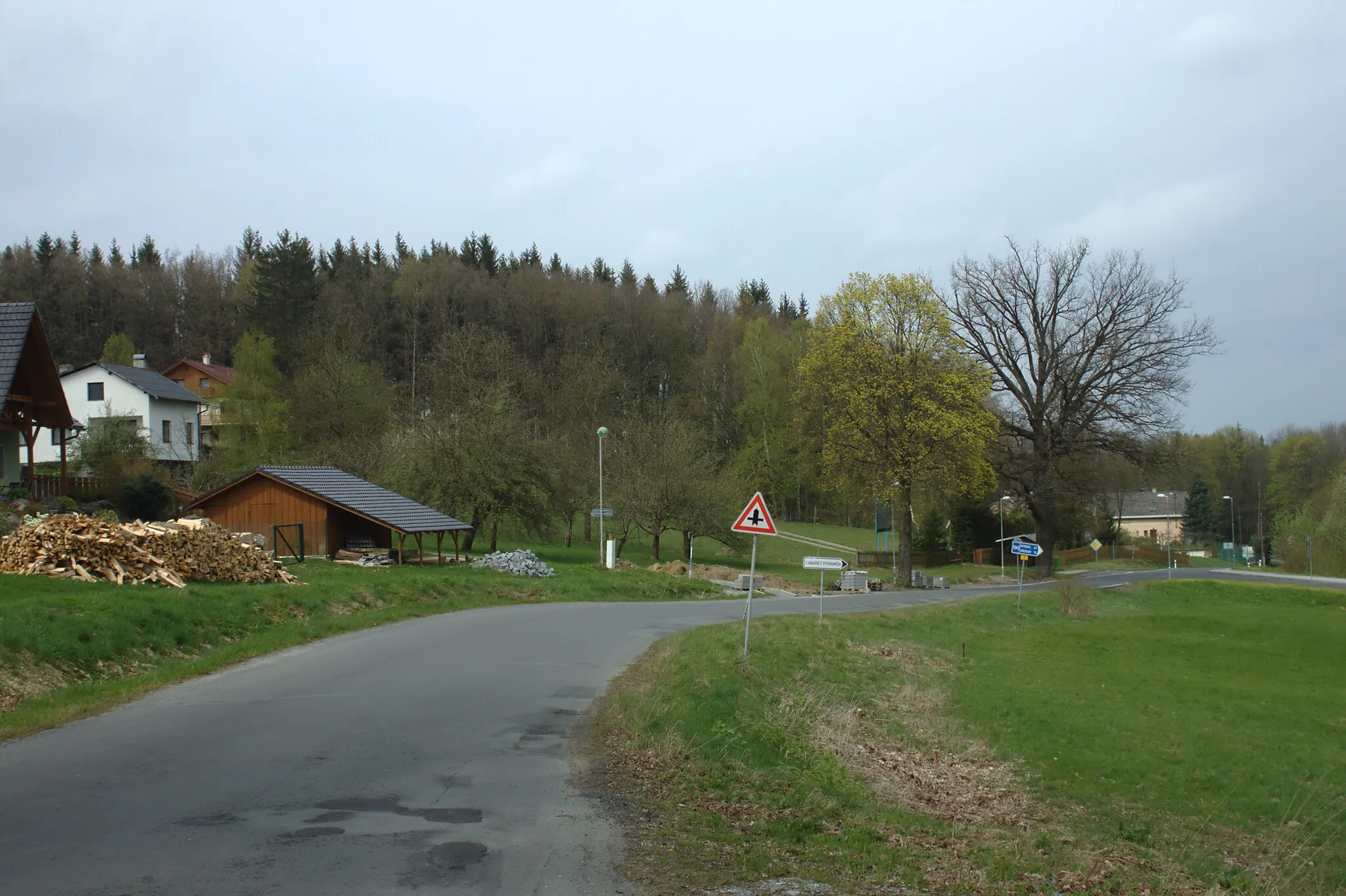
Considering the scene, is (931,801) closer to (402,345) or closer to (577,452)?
(577,452)

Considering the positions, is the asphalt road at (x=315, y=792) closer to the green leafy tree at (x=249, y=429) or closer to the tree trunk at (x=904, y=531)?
the tree trunk at (x=904, y=531)

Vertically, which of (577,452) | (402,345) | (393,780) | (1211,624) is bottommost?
(1211,624)

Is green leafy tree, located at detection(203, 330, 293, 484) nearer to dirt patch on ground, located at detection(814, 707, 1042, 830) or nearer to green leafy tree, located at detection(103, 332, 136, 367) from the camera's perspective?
green leafy tree, located at detection(103, 332, 136, 367)

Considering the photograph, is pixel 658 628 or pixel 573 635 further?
pixel 658 628

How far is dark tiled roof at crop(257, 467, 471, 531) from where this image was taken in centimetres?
3272

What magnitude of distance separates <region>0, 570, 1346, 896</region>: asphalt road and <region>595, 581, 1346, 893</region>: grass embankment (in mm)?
808

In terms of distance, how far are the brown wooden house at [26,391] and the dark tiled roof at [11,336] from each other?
0.06 feet

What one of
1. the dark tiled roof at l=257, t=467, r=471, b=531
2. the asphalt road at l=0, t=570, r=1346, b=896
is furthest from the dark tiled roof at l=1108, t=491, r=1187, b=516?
the asphalt road at l=0, t=570, r=1346, b=896

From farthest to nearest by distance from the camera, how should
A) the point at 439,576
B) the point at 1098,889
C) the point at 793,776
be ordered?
the point at 439,576 < the point at 793,776 < the point at 1098,889

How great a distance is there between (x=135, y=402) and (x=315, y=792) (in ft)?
195

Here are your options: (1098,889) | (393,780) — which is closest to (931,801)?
(1098,889)

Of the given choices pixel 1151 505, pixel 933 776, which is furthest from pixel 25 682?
pixel 1151 505

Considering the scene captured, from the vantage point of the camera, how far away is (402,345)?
82.4 m

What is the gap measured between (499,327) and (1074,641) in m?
61.3
